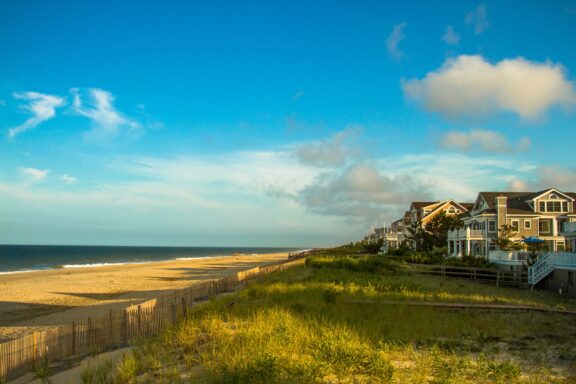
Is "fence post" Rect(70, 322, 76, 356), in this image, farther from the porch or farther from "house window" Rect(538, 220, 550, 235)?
"house window" Rect(538, 220, 550, 235)

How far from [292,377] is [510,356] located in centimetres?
554

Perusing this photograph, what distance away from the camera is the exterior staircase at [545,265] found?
29494 millimetres

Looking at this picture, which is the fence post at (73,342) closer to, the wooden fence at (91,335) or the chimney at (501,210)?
the wooden fence at (91,335)

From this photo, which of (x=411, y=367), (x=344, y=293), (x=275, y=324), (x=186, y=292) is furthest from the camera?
(x=344, y=293)

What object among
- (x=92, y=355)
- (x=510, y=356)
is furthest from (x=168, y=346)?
(x=510, y=356)

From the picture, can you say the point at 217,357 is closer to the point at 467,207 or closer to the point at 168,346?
the point at 168,346

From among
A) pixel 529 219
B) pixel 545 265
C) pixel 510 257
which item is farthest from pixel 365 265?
pixel 529 219

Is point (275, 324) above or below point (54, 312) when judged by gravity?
above

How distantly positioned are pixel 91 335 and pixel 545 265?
92.0 feet

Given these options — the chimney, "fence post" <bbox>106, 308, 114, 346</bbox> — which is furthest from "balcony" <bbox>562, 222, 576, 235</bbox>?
"fence post" <bbox>106, 308, 114, 346</bbox>

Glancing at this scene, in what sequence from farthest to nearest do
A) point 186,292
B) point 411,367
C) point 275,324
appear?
point 186,292
point 275,324
point 411,367

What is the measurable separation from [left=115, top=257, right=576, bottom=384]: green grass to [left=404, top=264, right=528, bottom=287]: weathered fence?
16.0m

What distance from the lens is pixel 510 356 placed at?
1102 cm

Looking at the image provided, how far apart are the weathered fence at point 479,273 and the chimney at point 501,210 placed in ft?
46.5
